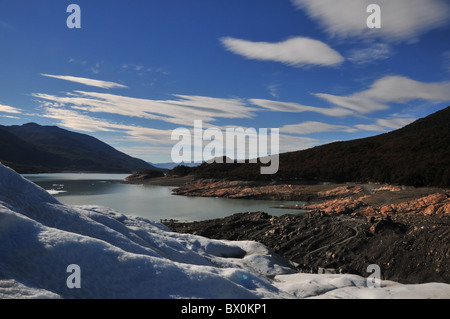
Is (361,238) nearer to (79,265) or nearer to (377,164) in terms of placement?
(79,265)

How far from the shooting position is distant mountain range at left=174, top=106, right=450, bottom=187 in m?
44.4

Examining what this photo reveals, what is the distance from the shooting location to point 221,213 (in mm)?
35688

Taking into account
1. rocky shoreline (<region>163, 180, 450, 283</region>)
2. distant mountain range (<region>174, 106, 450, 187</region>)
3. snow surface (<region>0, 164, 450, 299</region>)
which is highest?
distant mountain range (<region>174, 106, 450, 187</region>)

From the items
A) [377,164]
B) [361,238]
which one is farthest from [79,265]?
[377,164]

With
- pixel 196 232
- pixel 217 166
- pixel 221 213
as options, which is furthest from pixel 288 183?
pixel 196 232

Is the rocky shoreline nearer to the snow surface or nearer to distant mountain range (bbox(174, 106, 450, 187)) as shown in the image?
the snow surface

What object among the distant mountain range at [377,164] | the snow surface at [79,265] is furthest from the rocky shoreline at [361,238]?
the distant mountain range at [377,164]

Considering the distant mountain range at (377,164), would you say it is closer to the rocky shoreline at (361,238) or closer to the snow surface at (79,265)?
the rocky shoreline at (361,238)

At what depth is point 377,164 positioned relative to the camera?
58031 mm

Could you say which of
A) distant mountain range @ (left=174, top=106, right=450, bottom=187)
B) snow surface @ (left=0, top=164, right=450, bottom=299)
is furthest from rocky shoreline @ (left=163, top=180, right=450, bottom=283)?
distant mountain range @ (left=174, top=106, right=450, bottom=187)

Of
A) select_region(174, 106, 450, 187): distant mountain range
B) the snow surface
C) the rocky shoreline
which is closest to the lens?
the snow surface

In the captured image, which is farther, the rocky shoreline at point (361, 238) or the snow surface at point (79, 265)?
the rocky shoreline at point (361, 238)

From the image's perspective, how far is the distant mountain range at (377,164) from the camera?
44.4 m

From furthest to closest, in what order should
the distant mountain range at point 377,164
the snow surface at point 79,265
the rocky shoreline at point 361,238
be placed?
1. the distant mountain range at point 377,164
2. the rocky shoreline at point 361,238
3. the snow surface at point 79,265
